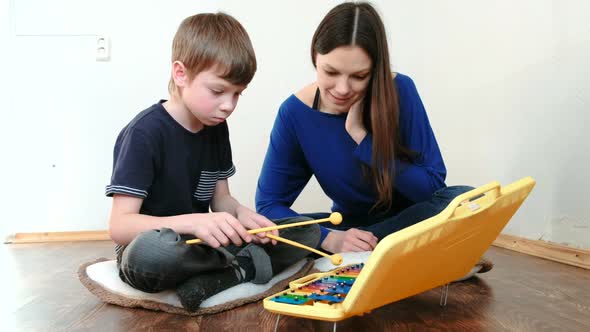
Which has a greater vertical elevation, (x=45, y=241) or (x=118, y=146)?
(x=118, y=146)

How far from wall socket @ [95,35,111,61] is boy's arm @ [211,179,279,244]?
113 cm

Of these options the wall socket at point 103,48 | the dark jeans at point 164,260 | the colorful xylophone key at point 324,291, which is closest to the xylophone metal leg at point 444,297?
the colorful xylophone key at point 324,291

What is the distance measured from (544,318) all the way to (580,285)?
343mm

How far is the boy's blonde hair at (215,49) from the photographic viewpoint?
1.16 meters

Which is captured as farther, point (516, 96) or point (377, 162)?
point (516, 96)

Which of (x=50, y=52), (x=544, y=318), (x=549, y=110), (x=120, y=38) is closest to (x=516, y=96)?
(x=549, y=110)

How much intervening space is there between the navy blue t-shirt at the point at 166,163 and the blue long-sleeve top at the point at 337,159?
245mm

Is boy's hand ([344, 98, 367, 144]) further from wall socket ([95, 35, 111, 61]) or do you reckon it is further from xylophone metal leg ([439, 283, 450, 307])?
wall socket ([95, 35, 111, 61])

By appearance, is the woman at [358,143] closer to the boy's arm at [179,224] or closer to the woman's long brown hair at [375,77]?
the woman's long brown hair at [375,77]

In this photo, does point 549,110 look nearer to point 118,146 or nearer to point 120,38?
point 118,146

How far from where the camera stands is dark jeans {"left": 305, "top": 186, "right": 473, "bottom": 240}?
1.32 meters

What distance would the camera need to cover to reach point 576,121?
1.63m

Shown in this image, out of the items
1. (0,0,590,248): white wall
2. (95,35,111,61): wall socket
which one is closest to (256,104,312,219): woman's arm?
(0,0,590,248): white wall

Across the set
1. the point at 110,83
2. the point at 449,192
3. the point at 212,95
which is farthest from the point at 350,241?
the point at 110,83
